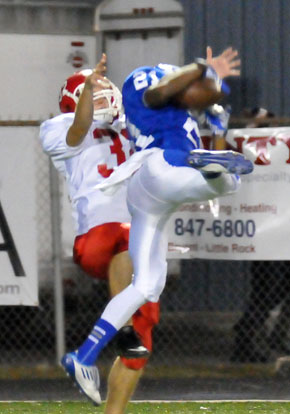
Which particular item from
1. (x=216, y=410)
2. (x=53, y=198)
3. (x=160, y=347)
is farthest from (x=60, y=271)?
(x=216, y=410)

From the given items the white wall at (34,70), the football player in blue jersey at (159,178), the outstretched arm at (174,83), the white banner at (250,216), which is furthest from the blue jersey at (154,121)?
the white wall at (34,70)

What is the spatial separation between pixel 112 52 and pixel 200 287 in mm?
2182

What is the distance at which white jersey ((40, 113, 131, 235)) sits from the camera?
283 inches

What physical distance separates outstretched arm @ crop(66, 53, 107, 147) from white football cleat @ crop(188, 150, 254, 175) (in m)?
0.83

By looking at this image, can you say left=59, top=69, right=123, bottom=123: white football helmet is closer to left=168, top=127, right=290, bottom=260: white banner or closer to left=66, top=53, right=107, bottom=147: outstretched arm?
left=66, top=53, right=107, bottom=147: outstretched arm

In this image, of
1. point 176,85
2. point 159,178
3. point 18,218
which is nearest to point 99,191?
point 159,178

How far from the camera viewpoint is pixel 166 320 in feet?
35.9

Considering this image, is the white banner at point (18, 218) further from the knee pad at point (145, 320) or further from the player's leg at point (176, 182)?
the player's leg at point (176, 182)

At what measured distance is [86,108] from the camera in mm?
6844

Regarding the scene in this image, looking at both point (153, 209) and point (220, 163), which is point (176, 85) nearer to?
point (220, 163)

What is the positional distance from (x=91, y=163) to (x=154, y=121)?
0.80m

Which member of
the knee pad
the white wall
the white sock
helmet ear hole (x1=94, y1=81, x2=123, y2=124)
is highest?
helmet ear hole (x1=94, y1=81, x2=123, y2=124)

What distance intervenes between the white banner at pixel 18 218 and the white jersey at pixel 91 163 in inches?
Answer: 86.3

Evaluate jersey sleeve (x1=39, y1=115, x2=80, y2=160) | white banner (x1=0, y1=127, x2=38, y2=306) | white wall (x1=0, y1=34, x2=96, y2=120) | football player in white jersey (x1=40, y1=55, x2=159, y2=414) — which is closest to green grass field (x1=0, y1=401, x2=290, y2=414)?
white banner (x1=0, y1=127, x2=38, y2=306)
